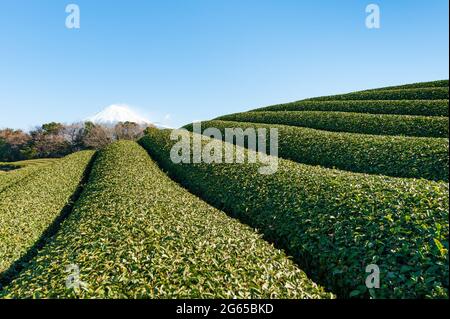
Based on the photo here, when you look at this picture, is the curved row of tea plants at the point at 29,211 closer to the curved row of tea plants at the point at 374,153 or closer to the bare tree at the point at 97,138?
the curved row of tea plants at the point at 374,153

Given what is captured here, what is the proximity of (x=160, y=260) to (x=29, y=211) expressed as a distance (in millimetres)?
11741

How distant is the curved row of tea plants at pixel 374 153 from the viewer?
614 inches

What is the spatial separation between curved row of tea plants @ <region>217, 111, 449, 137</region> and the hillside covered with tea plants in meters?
4.45

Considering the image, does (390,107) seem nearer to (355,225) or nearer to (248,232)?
(355,225)

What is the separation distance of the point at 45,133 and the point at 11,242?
278 ft

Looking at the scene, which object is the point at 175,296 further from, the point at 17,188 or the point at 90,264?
the point at 17,188

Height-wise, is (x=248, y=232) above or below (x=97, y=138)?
below

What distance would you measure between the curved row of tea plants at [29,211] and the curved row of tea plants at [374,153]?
52.3ft

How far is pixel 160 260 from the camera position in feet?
26.7

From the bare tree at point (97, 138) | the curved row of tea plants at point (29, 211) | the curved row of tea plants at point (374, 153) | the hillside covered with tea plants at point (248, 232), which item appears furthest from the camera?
the bare tree at point (97, 138)

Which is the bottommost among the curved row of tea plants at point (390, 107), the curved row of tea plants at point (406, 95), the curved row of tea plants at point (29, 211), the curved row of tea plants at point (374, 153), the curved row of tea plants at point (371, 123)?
the curved row of tea plants at point (29, 211)

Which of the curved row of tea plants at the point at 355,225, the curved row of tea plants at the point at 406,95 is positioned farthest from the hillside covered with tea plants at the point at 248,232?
the curved row of tea plants at the point at 406,95

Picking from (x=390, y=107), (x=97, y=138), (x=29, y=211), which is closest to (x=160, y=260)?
(x=29, y=211)
